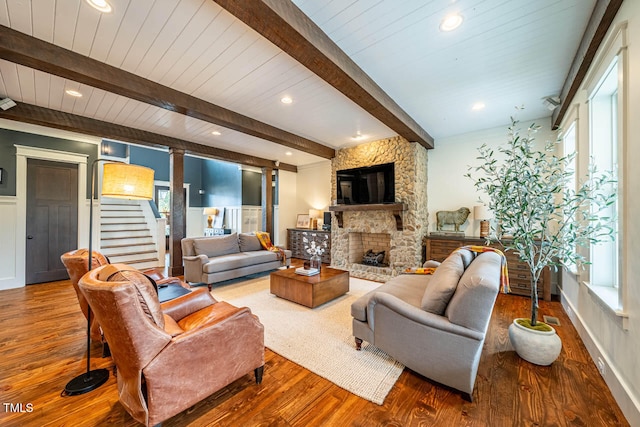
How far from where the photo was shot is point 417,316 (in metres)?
1.84

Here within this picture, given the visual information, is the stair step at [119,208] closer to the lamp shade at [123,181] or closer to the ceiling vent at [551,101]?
the lamp shade at [123,181]

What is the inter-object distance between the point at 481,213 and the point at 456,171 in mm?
1033

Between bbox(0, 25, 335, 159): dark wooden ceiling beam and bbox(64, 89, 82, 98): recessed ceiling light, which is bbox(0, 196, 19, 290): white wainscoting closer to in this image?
bbox(64, 89, 82, 98): recessed ceiling light

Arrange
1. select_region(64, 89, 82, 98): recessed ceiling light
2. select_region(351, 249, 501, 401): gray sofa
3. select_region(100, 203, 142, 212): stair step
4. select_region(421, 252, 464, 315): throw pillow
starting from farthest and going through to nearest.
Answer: select_region(100, 203, 142, 212): stair step → select_region(64, 89, 82, 98): recessed ceiling light → select_region(421, 252, 464, 315): throw pillow → select_region(351, 249, 501, 401): gray sofa

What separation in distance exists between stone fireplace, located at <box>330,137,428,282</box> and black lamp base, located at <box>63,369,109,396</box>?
408 cm

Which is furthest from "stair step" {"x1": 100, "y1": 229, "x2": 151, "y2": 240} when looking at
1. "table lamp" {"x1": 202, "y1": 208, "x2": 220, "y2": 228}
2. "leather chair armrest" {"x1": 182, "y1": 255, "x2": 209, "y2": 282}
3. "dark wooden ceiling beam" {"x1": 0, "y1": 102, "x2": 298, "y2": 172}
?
"leather chair armrest" {"x1": 182, "y1": 255, "x2": 209, "y2": 282}

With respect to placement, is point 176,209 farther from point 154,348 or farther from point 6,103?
point 154,348

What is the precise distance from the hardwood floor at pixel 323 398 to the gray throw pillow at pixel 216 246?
7.29ft

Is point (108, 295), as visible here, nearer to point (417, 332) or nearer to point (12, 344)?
point (417, 332)

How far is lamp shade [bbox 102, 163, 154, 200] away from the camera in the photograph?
2086mm

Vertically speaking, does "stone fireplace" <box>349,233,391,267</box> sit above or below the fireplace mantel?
below

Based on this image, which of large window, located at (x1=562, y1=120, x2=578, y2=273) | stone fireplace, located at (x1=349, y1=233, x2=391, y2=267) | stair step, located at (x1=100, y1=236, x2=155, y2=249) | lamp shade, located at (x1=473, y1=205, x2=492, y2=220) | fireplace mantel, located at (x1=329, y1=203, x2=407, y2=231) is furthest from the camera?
stair step, located at (x1=100, y1=236, x2=155, y2=249)

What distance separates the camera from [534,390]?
1.81 meters

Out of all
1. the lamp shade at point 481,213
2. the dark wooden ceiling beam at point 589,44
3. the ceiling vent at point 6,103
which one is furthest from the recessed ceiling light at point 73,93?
the lamp shade at point 481,213
